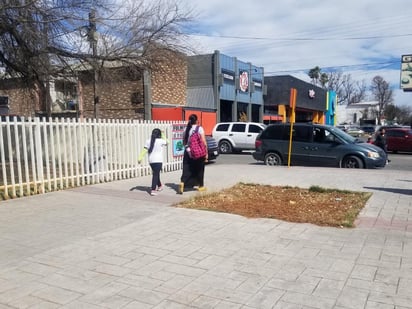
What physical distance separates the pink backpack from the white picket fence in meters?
2.96

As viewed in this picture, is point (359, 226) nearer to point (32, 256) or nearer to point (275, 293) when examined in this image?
point (275, 293)

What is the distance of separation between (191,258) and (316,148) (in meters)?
10.1

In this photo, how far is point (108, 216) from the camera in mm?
6859

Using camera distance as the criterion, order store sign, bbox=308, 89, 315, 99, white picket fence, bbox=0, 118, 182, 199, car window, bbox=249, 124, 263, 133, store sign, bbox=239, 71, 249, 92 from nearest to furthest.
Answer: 1. white picket fence, bbox=0, 118, 182, 199
2. car window, bbox=249, 124, 263, 133
3. store sign, bbox=239, 71, 249, 92
4. store sign, bbox=308, 89, 315, 99

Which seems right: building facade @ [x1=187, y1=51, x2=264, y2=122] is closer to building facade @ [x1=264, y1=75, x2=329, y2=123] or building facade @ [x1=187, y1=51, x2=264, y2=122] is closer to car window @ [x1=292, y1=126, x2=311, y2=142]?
building facade @ [x1=264, y1=75, x2=329, y2=123]

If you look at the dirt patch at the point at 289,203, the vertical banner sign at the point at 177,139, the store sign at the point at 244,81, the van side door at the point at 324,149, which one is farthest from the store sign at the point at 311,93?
the dirt patch at the point at 289,203

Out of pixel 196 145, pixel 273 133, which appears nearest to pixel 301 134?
pixel 273 133

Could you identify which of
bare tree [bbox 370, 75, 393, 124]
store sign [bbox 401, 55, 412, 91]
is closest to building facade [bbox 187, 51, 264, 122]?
store sign [bbox 401, 55, 412, 91]

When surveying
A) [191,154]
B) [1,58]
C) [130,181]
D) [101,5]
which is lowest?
[130,181]

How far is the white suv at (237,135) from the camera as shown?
21953 mm

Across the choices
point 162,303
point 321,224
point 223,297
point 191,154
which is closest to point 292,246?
point 321,224

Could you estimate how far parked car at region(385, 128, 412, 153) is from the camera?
2250 centimetres

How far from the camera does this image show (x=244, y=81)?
113ft

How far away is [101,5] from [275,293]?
10.4m
